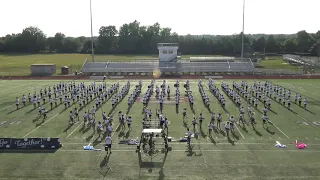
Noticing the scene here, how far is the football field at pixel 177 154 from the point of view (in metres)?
14.1

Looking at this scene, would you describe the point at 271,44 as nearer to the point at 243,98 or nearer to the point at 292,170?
the point at 243,98

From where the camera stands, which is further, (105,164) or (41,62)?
(41,62)

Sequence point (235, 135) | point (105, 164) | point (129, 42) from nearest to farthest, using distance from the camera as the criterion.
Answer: point (105, 164) → point (235, 135) → point (129, 42)

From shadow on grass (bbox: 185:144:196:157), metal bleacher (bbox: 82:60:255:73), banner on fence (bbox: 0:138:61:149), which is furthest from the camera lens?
metal bleacher (bbox: 82:60:255:73)

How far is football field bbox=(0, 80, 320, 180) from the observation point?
1412 centimetres

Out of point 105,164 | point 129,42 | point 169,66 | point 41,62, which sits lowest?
point 105,164

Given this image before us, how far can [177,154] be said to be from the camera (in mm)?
16391

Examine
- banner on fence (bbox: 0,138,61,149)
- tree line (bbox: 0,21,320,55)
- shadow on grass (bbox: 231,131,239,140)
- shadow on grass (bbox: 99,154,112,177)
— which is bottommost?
shadow on grass (bbox: 99,154,112,177)

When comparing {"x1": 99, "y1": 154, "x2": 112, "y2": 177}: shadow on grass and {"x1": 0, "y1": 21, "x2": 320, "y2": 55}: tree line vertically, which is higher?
{"x1": 0, "y1": 21, "x2": 320, "y2": 55}: tree line

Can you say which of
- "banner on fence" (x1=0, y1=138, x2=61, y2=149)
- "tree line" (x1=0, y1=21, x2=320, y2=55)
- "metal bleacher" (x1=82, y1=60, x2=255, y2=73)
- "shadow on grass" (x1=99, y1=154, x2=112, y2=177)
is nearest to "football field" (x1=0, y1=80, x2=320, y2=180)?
"shadow on grass" (x1=99, y1=154, x2=112, y2=177)

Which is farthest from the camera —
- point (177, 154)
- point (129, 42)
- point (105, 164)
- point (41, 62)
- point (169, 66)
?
point (129, 42)

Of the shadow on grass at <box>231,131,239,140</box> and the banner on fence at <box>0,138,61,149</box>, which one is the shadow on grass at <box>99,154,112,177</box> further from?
the shadow on grass at <box>231,131,239,140</box>

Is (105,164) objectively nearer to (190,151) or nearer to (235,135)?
(190,151)

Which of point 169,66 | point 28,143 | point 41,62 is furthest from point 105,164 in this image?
point 41,62
